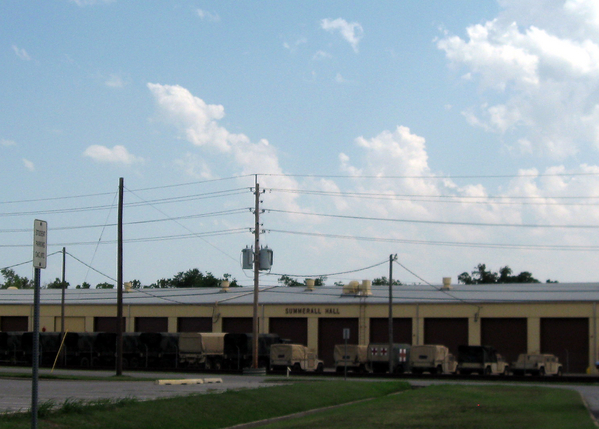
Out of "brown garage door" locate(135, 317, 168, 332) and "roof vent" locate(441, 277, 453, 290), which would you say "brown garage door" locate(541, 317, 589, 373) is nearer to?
"roof vent" locate(441, 277, 453, 290)

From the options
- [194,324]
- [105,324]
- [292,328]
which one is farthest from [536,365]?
[105,324]

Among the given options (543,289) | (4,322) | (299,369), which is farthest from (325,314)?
(4,322)

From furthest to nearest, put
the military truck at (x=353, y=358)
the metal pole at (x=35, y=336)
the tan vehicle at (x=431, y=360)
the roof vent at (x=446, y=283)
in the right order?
the roof vent at (x=446, y=283) → the military truck at (x=353, y=358) → the tan vehicle at (x=431, y=360) → the metal pole at (x=35, y=336)

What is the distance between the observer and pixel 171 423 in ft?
57.0

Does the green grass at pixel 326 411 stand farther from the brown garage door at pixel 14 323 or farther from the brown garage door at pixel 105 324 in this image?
the brown garage door at pixel 14 323

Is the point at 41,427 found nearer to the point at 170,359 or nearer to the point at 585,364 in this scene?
the point at 170,359

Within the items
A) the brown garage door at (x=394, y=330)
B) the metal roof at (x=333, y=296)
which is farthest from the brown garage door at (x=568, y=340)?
the brown garage door at (x=394, y=330)

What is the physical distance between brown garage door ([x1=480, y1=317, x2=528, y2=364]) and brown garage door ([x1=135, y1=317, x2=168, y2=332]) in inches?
1122

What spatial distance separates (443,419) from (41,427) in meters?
10.1

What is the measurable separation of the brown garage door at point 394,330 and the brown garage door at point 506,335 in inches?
242

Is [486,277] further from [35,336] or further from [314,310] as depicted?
[35,336]

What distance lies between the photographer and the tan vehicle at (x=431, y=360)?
51219mm

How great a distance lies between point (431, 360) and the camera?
168 ft

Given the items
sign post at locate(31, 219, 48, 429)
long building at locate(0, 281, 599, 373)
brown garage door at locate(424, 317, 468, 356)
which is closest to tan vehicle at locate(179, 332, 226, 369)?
long building at locate(0, 281, 599, 373)
